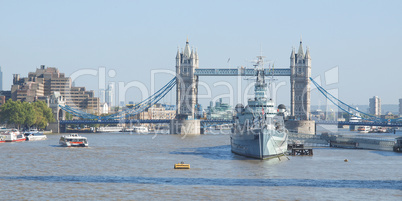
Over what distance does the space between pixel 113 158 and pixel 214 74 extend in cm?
9395

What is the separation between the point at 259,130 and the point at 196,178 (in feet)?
43.9

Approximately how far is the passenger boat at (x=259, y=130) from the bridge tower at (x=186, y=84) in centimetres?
8020

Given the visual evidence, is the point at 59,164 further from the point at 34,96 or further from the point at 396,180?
the point at 34,96

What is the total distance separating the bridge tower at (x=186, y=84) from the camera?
157 metres

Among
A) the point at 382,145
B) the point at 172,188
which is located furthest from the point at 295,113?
the point at 172,188

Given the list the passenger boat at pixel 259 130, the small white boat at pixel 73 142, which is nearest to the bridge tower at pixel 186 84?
the small white boat at pixel 73 142

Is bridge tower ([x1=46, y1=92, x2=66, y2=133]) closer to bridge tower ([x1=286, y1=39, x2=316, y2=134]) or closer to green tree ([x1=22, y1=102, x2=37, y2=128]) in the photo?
green tree ([x1=22, y1=102, x2=37, y2=128])

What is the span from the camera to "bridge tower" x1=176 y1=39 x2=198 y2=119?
157m

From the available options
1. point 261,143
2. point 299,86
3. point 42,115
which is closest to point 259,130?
point 261,143

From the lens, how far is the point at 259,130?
56.4 m

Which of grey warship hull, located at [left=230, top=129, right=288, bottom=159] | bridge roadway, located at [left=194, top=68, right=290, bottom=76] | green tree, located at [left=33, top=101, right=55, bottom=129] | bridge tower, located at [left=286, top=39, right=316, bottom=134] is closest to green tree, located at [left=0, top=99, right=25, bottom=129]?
green tree, located at [left=33, top=101, right=55, bottom=129]

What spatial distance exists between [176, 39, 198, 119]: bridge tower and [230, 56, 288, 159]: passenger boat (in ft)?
263

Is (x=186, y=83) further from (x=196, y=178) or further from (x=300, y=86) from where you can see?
(x=196, y=178)

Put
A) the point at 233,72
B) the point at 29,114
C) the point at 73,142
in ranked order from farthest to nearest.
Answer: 1. the point at 233,72
2. the point at 29,114
3. the point at 73,142
